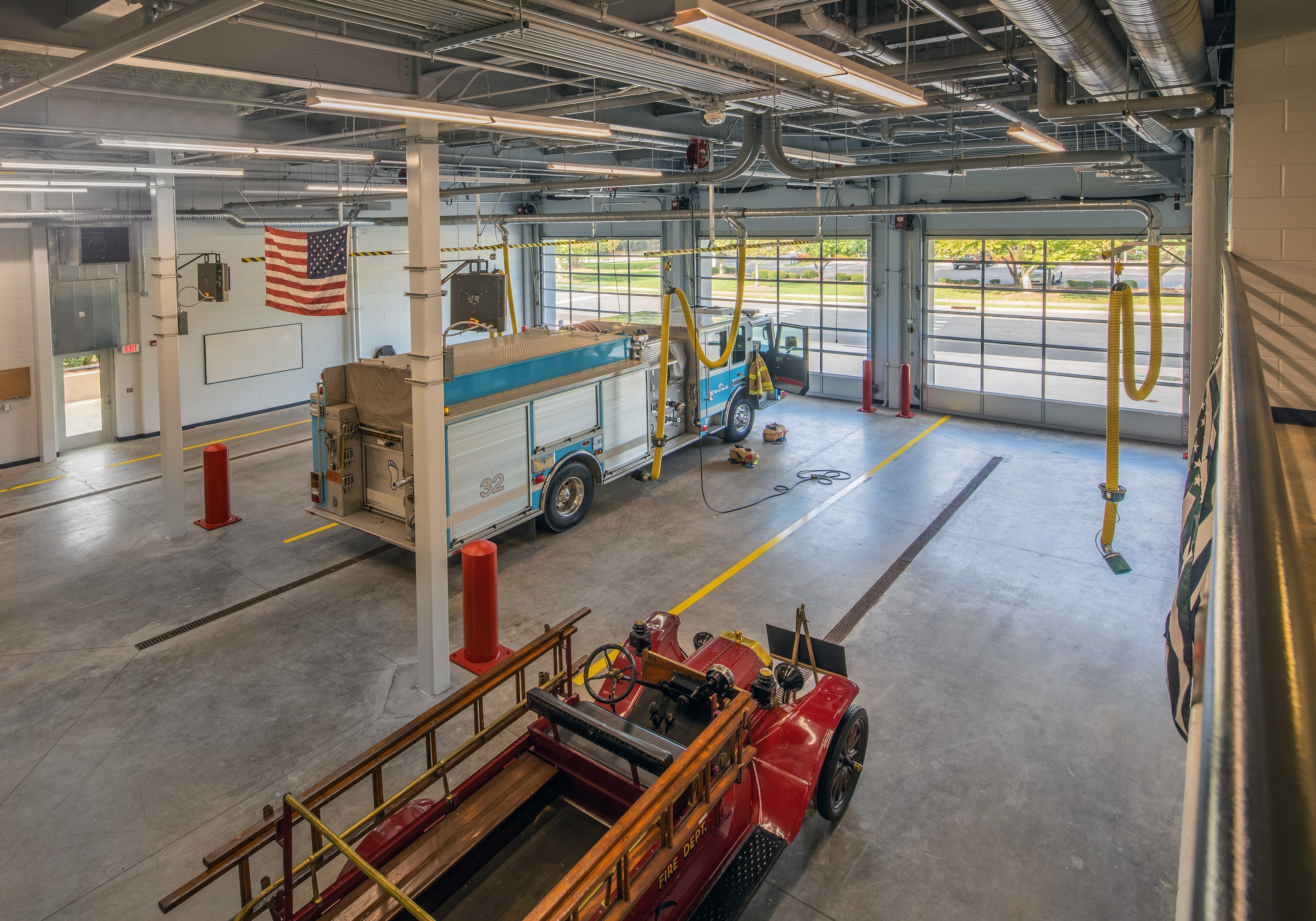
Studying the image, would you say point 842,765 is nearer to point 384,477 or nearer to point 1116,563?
point 1116,563

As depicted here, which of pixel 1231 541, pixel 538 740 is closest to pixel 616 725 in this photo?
pixel 538 740

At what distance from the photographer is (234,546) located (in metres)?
12.2

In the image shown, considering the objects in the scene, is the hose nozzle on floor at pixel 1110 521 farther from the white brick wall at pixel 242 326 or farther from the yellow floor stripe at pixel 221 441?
the white brick wall at pixel 242 326

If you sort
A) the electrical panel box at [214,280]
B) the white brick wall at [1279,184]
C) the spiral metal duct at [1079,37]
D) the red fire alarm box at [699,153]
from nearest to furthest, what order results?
the spiral metal duct at [1079,37] → the white brick wall at [1279,184] → the red fire alarm box at [699,153] → the electrical panel box at [214,280]

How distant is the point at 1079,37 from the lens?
5.72 meters

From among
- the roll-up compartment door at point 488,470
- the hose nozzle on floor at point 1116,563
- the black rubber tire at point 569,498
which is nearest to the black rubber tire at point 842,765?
the hose nozzle on floor at point 1116,563

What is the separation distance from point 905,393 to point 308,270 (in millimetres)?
12610

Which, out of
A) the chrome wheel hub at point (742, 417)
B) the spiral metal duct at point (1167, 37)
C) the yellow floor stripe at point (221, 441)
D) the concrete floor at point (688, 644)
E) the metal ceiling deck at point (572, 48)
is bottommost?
the concrete floor at point (688, 644)

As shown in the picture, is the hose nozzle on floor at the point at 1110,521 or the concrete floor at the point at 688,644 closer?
the concrete floor at the point at 688,644

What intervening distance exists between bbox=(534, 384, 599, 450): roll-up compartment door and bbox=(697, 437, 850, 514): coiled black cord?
7.91 feet

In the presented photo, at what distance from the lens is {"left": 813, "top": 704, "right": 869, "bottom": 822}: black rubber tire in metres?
6.20

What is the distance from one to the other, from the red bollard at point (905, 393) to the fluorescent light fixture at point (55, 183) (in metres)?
14.9

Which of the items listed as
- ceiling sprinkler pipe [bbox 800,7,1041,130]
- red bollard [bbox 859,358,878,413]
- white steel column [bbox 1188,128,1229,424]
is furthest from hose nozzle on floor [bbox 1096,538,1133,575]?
red bollard [bbox 859,358,878,413]

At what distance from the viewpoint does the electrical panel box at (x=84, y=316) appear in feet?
54.2
